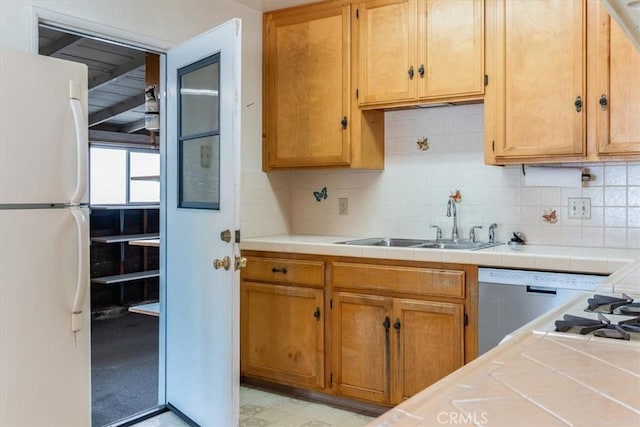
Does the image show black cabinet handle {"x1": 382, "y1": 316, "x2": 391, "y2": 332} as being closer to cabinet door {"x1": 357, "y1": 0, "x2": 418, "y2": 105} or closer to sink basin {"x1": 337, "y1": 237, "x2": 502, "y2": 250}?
sink basin {"x1": 337, "y1": 237, "x2": 502, "y2": 250}

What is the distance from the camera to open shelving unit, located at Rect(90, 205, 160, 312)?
612 centimetres

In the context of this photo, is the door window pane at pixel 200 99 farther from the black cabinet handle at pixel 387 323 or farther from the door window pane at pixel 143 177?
the door window pane at pixel 143 177

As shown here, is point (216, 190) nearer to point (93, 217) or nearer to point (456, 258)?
point (456, 258)

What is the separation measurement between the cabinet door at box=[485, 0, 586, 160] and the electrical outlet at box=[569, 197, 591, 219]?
370mm

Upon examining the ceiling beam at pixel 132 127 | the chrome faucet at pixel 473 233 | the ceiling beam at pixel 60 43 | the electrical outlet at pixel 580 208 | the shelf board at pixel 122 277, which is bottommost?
the shelf board at pixel 122 277

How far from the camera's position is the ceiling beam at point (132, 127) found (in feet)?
22.5

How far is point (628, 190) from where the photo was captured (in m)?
2.76

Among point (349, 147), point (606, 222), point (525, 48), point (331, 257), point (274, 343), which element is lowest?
point (274, 343)

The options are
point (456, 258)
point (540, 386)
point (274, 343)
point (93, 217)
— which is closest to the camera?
point (540, 386)

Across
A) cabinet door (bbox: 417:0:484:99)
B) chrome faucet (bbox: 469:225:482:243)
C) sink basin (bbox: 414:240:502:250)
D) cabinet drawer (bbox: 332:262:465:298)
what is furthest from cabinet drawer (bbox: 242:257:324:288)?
cabinet door (bbox: 417:0:484:99)

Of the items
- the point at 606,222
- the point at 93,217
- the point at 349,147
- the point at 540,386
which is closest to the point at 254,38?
the point at 349,147

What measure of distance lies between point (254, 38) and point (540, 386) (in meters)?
3.25

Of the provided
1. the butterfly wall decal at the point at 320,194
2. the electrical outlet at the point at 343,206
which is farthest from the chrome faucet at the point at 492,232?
the butterfly wall decal at the point at 320,194

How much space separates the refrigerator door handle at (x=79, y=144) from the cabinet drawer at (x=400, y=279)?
53.5 inches
